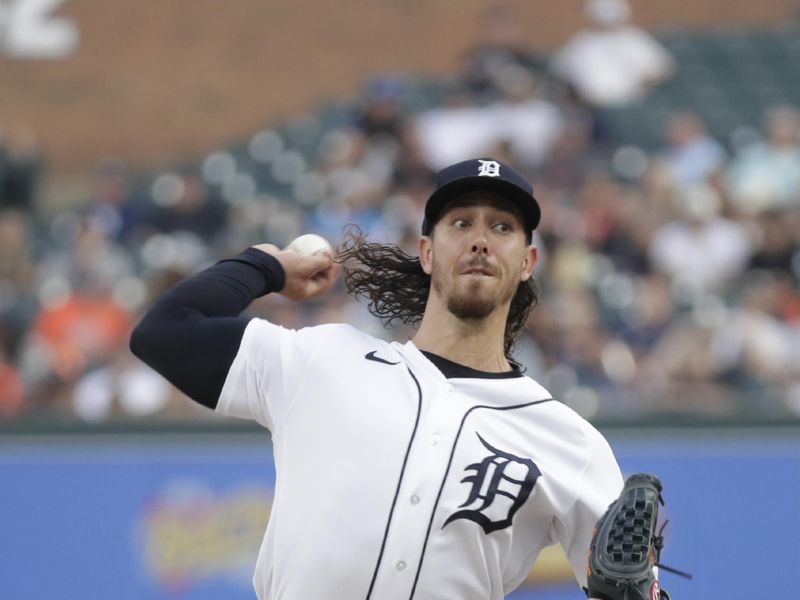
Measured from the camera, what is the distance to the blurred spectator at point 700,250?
8.59 m

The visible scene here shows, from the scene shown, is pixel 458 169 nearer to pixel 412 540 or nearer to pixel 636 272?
pixel 412 540

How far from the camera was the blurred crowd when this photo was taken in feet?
24.5

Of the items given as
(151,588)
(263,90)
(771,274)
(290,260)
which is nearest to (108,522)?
(151,588)

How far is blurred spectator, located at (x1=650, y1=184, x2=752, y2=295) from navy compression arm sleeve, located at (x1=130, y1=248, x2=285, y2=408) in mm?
5772

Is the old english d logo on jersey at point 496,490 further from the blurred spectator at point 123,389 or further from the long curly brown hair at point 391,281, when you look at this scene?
the blurred spectator at point 123,389

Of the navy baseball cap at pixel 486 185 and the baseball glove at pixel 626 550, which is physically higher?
the navy baseball cap at pixel 486 185

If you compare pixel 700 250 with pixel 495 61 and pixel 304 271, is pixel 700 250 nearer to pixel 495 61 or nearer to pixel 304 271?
pixel 495 61

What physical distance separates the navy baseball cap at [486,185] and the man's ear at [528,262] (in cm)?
5

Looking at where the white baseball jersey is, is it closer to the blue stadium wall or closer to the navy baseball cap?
the navy baseball cap

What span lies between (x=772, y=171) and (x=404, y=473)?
23.4ft

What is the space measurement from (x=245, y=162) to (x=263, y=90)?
2.12 m

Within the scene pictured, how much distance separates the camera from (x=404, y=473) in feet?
9.75

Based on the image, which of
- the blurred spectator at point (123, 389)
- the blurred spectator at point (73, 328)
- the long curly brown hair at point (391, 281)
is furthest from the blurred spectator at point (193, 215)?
the long curly brown hair at point (391, 281)

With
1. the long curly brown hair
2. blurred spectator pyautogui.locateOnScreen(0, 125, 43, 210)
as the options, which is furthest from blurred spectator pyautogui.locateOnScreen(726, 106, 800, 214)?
the long curly brown hair
